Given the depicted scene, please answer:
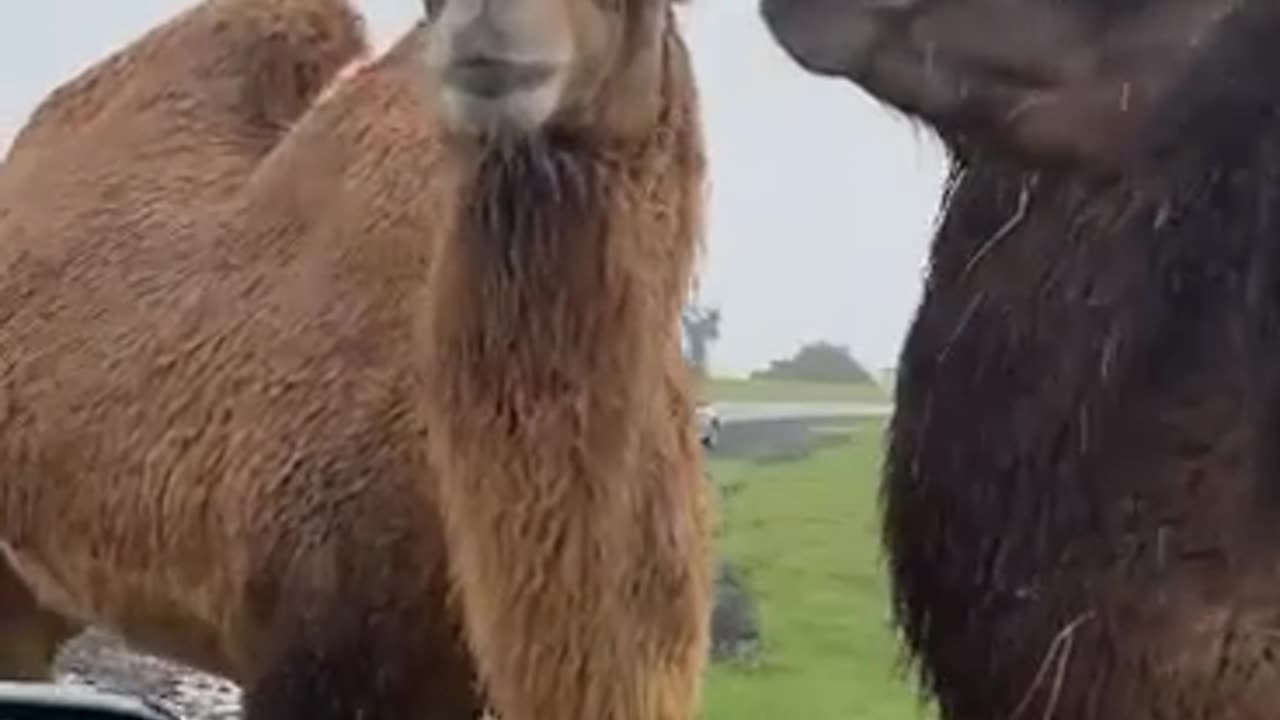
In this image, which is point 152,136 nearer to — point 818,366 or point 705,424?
point 705,424

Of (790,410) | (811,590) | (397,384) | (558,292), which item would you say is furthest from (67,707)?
(790,410)

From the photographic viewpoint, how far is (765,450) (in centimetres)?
844

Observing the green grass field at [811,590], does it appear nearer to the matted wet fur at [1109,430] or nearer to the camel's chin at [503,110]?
the camel's chin at [503,110]

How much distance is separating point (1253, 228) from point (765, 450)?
691 cm

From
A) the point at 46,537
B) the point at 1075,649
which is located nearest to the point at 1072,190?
the point at 1075,649

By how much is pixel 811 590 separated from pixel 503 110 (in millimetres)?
3814

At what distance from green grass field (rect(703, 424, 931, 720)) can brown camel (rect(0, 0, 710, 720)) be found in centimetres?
124

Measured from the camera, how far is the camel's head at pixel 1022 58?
1.51 metres

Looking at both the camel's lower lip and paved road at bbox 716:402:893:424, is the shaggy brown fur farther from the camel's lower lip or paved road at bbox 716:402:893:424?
paved road at bbox 716:402:893:424

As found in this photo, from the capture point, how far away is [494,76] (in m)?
2.64

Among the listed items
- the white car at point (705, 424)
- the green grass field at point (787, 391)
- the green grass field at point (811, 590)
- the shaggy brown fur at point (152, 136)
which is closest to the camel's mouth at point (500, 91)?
the white car at point (705, 424)

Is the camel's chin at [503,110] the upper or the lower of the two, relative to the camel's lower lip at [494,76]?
lower

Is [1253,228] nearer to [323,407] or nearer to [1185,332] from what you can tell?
[1185,332]

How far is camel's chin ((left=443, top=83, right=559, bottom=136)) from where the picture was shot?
268cm
